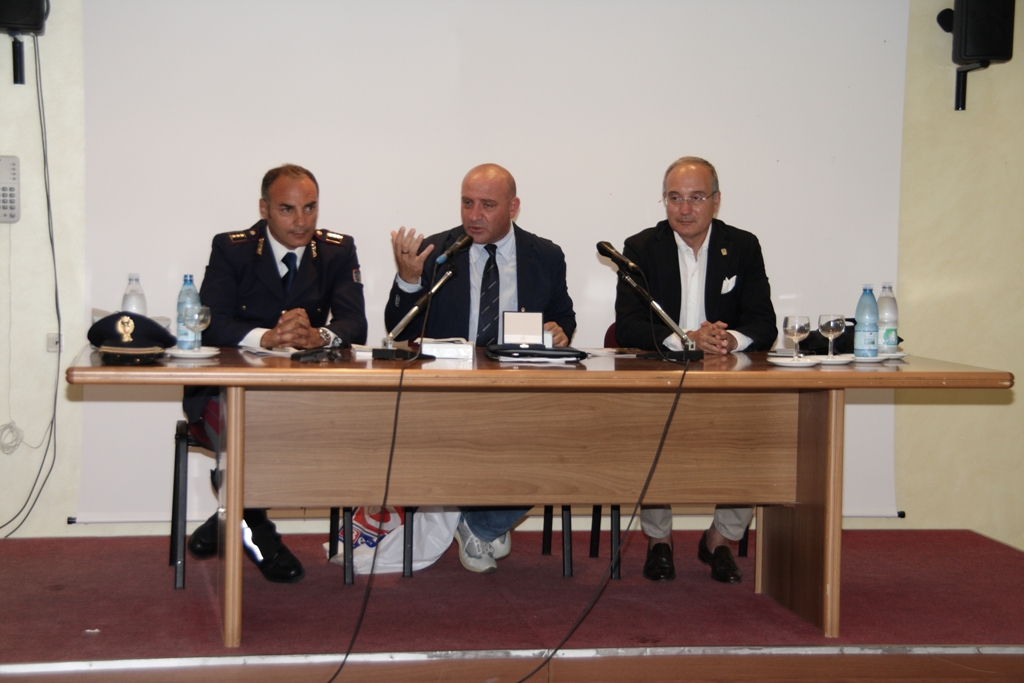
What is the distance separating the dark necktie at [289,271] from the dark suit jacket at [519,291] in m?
0.34

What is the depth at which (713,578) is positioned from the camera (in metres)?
3.05

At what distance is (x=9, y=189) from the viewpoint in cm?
359

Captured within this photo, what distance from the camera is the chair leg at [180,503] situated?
2830 mm

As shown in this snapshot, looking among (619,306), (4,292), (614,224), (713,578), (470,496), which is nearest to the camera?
(470,496)

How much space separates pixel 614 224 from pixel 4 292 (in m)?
2.44

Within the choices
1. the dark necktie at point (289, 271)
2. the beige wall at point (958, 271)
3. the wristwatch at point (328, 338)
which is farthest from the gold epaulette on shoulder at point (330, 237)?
the beige wall at point (958, 271)

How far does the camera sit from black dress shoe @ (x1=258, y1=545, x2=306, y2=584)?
114 inches

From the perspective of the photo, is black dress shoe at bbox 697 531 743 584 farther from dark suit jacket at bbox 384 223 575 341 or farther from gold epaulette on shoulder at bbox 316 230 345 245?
gold epaulette on shoulder at bbox 316 230 345 245

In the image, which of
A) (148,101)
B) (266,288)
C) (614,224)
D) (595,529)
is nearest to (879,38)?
(614,224)

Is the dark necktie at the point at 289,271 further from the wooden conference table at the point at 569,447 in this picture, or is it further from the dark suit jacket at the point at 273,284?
the wooden conference table at the point at 569,447

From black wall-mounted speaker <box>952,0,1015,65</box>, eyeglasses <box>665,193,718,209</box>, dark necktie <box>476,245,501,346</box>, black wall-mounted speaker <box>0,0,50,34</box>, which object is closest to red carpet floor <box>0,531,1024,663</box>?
dark necktie <box>476,245,501,346</box>

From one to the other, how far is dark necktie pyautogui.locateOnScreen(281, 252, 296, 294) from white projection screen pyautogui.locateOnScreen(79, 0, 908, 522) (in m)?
0.64

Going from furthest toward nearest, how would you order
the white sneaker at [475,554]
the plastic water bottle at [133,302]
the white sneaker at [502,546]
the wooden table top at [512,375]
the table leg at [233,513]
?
the white sneaker at [502,546] < the white sneaker at [475,554] < the plastic water bottle at [133,302] < the table leg at [233,513] < the wooden table top at [512,375]

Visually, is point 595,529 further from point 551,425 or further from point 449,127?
point 449,127
